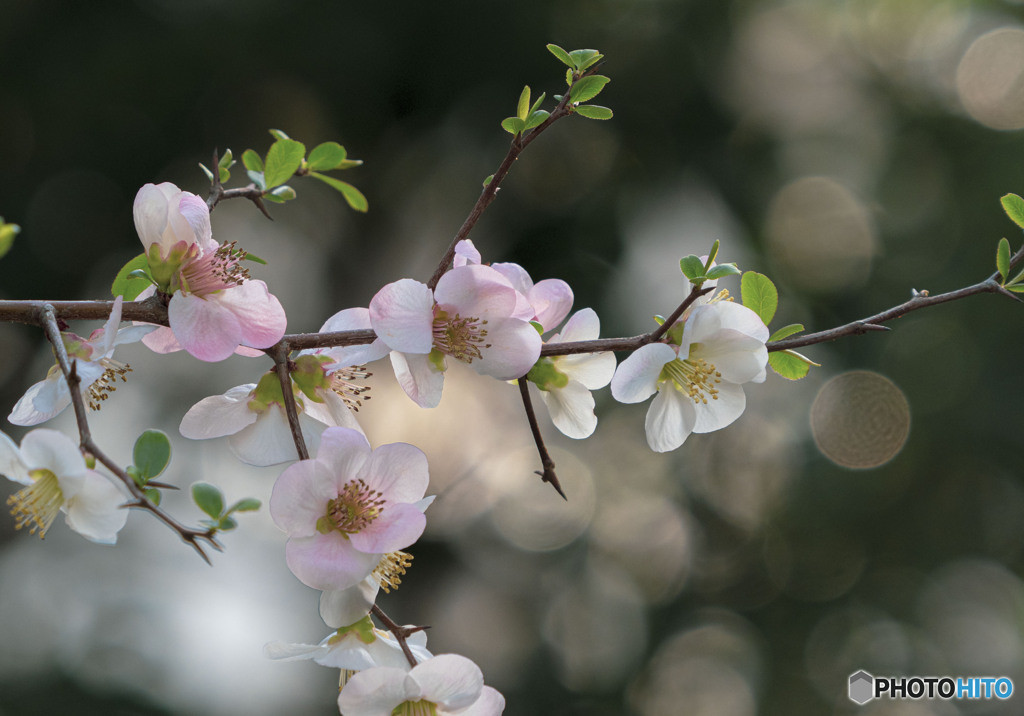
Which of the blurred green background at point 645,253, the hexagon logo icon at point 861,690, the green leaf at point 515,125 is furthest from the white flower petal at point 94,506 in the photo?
the blurred green background at point 645,253

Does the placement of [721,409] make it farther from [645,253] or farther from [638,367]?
[645,253]

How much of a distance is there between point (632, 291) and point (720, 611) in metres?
1.75

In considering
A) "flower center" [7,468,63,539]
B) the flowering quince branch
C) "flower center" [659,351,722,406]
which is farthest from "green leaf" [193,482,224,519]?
"flower center" [659,351,722,406]

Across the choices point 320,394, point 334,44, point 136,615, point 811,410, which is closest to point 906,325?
point 811,410

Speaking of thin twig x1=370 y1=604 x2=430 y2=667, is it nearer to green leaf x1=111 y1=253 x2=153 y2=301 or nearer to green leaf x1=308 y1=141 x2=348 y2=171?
green leaf x1=111 y1=253 x2=153 y2=301

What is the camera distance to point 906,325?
4227 millimetres

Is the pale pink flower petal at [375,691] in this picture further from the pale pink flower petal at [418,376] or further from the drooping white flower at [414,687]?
the pale pink flower petal at [418,376]

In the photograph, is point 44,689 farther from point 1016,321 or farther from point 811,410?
point 1016,321

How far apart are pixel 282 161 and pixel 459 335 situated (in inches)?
9.7

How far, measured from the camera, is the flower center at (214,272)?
1.75 ft

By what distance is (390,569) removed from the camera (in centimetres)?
56

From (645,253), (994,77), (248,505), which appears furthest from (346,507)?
(994,77)

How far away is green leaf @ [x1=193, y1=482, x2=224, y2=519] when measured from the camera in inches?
16.0

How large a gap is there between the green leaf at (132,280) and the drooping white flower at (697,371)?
34 cm
